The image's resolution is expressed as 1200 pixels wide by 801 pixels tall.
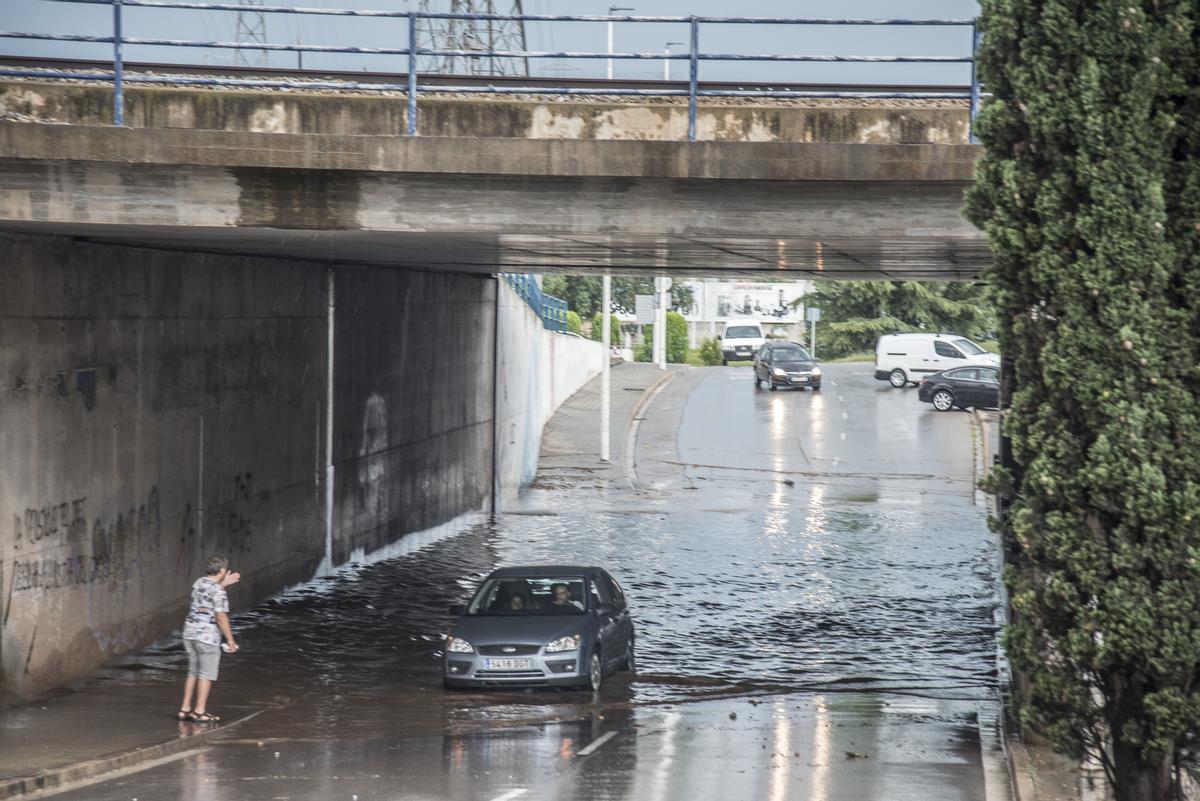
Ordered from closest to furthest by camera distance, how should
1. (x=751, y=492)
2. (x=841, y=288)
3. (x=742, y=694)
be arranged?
(x=742, y=694) < (x=751, y=492) < (x=841, y=288)

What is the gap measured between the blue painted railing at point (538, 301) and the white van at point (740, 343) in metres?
21.5

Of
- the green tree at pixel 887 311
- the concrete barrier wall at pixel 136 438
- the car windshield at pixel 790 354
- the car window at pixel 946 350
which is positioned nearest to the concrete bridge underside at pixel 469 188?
the concrete barrier wall at pixel 136 438

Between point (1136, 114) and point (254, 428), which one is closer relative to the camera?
point (1136, 114)

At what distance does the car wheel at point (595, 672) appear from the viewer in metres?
16.9

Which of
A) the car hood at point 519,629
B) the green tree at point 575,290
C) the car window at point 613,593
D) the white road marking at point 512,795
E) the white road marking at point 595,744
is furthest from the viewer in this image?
the green tree at point 575,290

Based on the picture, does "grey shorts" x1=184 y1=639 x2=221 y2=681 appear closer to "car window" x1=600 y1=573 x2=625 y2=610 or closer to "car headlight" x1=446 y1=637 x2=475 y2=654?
"car headlight" x1=446 y1=637 x2=475 y2=654

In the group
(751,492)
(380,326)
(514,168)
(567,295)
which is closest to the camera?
(514,168)

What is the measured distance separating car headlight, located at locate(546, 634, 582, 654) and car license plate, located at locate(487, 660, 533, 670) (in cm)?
26

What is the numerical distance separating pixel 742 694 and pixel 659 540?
44.8 ft

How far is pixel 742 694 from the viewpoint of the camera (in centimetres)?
1755

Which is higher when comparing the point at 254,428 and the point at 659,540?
the point at 254,428

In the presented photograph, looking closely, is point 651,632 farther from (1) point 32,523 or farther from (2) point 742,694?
(1) point 32,523

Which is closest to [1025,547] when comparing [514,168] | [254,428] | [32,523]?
[514,168]

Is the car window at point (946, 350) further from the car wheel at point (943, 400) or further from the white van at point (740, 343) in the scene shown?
the white van at point (740, 343)
